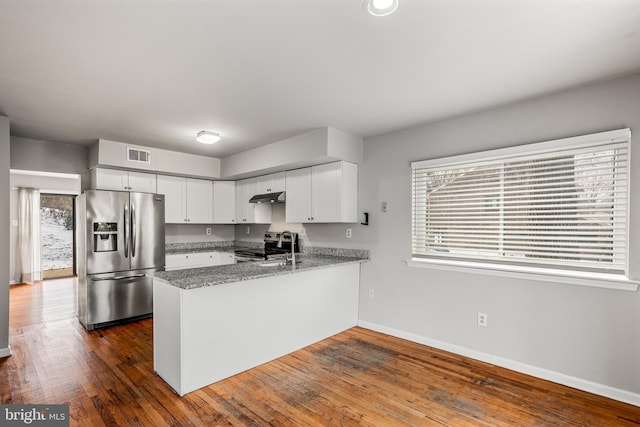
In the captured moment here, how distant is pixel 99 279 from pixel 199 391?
2.40 m

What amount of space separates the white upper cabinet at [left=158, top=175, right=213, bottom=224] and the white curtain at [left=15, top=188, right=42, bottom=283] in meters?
3.78

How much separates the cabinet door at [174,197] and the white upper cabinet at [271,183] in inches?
46.5

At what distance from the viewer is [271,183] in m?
4.77

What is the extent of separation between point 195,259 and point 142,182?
1403 millimetres

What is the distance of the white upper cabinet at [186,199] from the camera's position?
4.89 metres

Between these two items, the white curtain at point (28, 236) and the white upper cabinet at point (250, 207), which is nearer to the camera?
the white upper cabinet at point (250, 207)

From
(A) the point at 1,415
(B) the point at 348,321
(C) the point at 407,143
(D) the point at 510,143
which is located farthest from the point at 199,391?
(D) the point at 510,143

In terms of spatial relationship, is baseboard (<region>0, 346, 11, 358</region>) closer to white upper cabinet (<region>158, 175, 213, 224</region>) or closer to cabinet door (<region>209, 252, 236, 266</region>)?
white upper cabinet (<region>158, 175, 213, 224</region>)

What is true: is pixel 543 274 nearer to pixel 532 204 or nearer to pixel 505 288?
pixel 505 288

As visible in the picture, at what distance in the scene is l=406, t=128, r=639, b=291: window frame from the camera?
2.38m

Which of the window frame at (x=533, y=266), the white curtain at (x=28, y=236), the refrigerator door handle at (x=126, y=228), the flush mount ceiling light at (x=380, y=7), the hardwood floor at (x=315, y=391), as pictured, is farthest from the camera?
the white curtain at (x=28, y=236)

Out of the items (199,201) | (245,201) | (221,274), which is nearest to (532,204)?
(221,274)

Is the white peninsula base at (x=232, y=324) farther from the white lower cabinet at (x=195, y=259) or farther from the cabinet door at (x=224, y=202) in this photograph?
the cabinet door at (x=224, y=202)

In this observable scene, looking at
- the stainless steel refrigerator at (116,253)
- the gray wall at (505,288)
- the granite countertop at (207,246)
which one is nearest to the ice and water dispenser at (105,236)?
the stainless steel refrigerator at (116,253)
